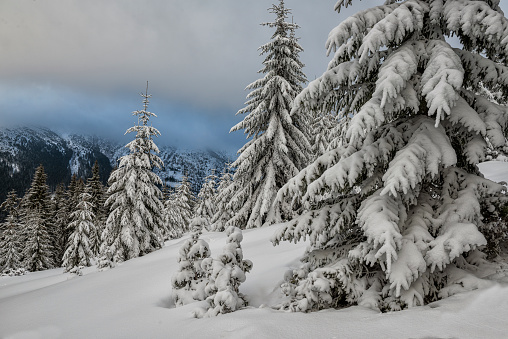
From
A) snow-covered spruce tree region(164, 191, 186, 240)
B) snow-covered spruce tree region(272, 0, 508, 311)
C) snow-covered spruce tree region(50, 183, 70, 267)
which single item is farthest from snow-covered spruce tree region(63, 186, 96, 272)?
snow-covered spruce tree region(272, 0, 508, 311)

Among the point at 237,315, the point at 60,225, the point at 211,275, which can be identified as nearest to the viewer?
the point at 237,315

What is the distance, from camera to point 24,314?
5938mm

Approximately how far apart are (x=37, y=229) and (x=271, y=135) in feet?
115

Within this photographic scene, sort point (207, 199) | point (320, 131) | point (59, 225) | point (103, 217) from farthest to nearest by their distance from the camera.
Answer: point (59, 225), point (207, 199), point (103, 217), point (320, 131)

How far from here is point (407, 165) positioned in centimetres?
364

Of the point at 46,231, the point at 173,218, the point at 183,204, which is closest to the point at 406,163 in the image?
the point at 173,218

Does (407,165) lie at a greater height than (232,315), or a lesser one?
greater

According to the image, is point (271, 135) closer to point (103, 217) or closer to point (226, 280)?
point (226, 280)

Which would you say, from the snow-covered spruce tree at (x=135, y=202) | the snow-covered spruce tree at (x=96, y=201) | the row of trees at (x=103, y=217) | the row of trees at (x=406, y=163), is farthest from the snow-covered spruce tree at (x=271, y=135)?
the snow-covered spruce tree at (x=96, y=201)

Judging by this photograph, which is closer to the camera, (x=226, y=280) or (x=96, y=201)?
(x=226, y=280)

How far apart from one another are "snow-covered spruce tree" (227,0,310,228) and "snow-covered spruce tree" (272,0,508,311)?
1037cm

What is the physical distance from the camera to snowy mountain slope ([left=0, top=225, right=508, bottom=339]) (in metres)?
2.98

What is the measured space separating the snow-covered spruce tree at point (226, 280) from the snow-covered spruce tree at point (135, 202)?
46.4ft

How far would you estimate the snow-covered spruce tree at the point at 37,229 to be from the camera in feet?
109
